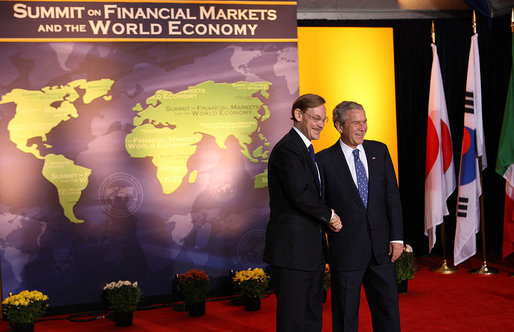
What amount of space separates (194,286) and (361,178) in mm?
2361

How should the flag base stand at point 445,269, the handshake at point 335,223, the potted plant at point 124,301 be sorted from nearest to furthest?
the handshake at point 335,223, the potted plant at point 124,301, the flag base stand at point 445,269

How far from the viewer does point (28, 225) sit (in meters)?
5.25

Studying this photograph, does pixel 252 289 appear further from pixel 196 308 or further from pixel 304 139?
pixel 304 139

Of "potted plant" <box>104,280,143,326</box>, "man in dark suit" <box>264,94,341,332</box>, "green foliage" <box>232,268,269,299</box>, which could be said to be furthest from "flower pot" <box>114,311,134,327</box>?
"man in dark suit" <box>264,94,341,332</box>

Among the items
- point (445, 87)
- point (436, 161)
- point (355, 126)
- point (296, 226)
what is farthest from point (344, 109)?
point (445, 87)

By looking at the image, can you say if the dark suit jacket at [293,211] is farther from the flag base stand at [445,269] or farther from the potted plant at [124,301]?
the flag base stand at [445,269]

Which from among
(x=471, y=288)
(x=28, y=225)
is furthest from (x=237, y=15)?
(x=471, y=288)

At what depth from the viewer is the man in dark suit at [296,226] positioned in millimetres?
3064

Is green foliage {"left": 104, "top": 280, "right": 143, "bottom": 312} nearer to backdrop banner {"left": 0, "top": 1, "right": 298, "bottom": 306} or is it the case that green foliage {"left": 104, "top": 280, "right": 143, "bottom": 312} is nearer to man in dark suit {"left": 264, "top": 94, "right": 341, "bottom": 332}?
backdrop banner {"left": 0, "top": 1, "right": 298, "bottom": 306}

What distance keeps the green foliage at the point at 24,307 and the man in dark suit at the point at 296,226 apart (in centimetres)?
247

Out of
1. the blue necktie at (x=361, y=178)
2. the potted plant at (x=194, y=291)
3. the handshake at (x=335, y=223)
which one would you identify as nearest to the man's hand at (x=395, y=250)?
the blue necktie at (x=361, y=178)

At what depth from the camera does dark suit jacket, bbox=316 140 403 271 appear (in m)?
3.13

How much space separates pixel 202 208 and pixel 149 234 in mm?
526

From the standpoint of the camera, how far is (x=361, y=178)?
10.5ft
